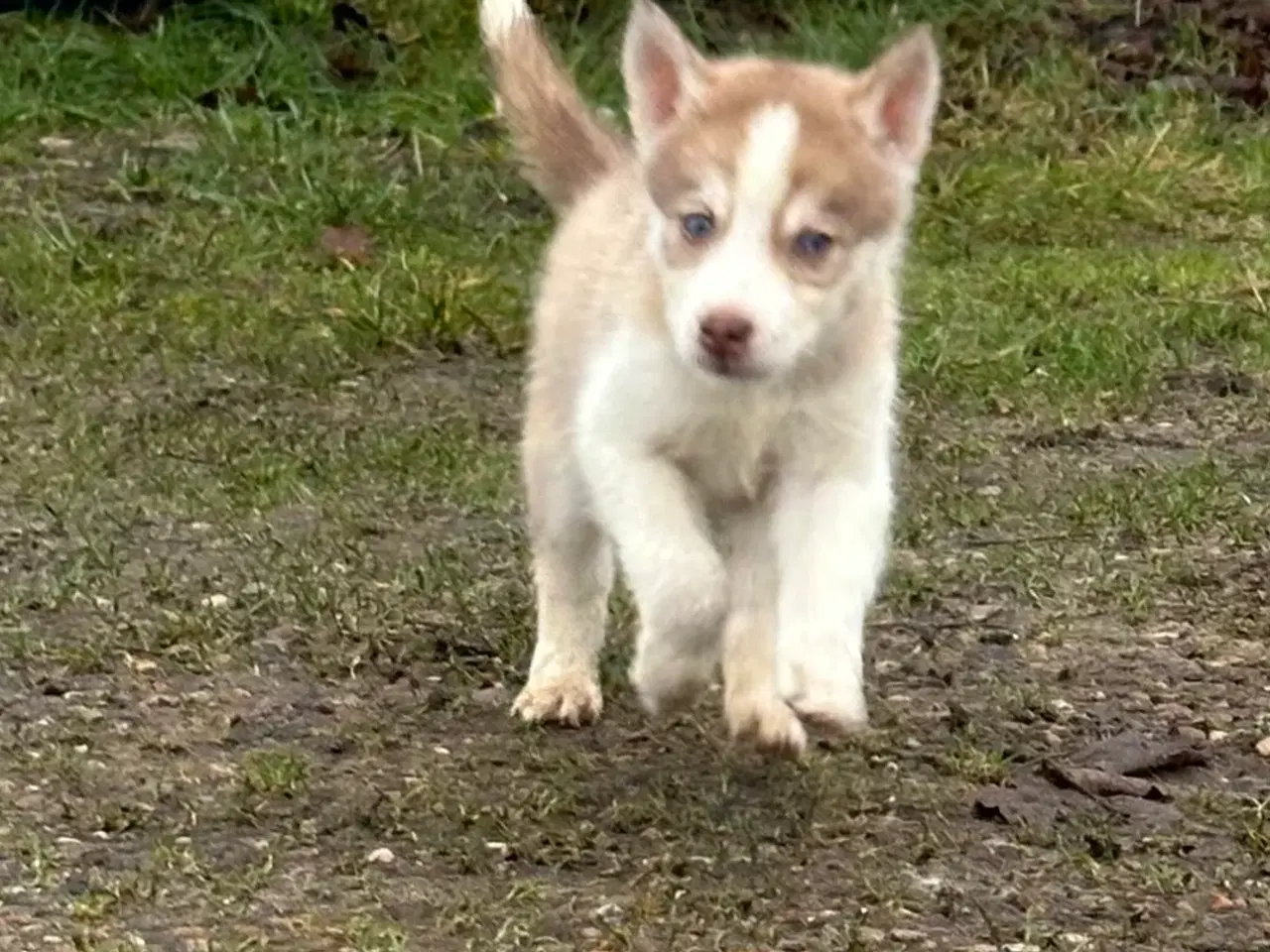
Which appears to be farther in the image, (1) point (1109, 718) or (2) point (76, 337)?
(2) point (76, 337)

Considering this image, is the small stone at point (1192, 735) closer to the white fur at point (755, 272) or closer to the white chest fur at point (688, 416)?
the white chest fur at point (688, 416)

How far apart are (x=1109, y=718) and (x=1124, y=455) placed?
185 cm

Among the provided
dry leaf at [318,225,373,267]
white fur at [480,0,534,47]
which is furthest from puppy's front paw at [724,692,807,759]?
dry leaf at [318,225,373,267]

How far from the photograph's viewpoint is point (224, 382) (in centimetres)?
652

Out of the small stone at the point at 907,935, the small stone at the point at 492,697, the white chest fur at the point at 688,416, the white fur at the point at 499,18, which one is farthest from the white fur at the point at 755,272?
the white fur at the point at 499,18

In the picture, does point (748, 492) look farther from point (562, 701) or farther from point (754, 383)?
point (562, 701)

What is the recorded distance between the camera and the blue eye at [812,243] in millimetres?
3762

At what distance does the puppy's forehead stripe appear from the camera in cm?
371

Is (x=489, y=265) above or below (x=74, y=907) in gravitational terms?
below

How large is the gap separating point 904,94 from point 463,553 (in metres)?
1.57

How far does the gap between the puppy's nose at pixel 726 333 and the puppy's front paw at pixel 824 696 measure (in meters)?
0.45

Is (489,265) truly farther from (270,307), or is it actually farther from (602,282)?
(602,282)

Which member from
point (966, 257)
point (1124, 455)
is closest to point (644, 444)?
point (1124, 455)

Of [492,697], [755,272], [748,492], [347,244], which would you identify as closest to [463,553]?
[492,697]
